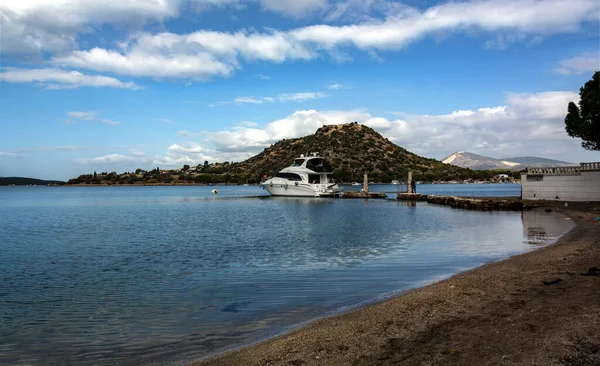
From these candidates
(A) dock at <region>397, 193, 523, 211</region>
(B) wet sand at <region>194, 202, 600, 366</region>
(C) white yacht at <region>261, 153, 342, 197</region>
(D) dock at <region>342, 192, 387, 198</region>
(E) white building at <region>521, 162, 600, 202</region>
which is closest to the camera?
(B) wet sand at <region>194, 202, 600, 366</region>

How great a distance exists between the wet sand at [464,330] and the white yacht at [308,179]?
6921 cm

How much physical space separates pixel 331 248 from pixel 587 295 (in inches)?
549

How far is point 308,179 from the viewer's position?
82.6 metres

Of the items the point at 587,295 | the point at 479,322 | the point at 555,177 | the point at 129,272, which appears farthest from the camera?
the point at 555,177

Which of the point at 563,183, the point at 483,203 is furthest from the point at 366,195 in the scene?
the point at 563,183

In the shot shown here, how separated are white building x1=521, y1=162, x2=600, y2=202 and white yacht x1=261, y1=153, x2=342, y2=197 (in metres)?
37.7

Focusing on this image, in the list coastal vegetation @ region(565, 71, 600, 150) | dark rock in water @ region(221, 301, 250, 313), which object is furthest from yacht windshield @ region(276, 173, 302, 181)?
dark rock in water @ region(221, 301, 250, 313)

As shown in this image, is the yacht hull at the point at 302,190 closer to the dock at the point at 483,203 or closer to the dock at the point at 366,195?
the dock at the point at 366,195

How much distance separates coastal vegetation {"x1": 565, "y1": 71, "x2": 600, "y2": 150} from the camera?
3831 centimetres

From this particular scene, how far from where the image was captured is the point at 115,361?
7.91m

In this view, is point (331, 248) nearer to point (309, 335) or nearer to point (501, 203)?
point (309, 335)

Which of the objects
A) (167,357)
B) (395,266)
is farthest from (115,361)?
(395,266)

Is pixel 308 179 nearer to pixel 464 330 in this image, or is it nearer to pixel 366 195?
pixel 366 195

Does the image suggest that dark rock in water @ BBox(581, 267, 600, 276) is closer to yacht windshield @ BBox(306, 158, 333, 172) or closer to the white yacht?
the white yacht
